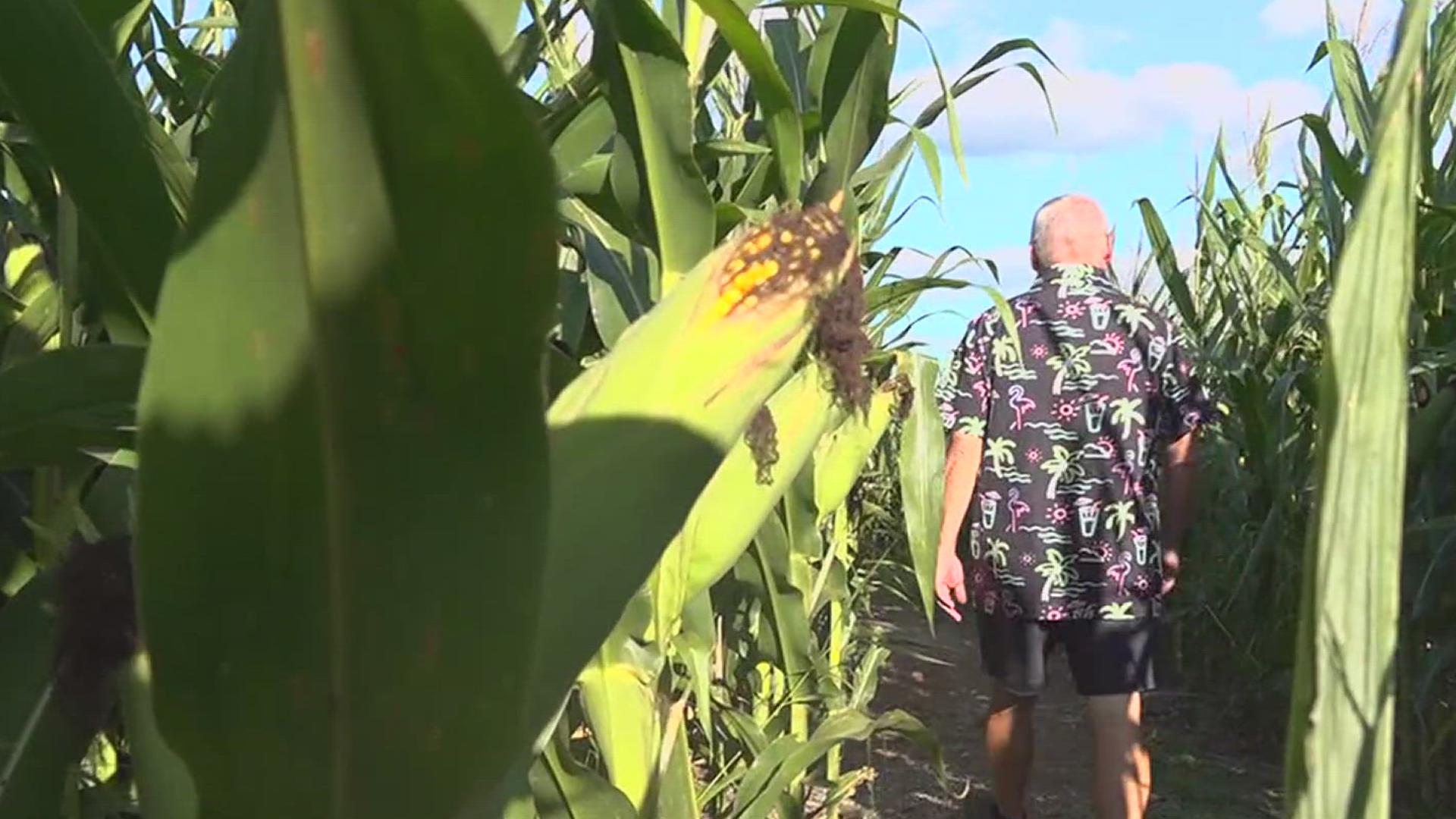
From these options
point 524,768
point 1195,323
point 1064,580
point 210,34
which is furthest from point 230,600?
point 1195,323

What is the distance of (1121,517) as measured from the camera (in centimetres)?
247

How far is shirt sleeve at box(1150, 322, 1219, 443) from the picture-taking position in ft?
8.21

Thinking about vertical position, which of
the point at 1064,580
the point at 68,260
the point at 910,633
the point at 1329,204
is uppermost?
the point at 1329,204

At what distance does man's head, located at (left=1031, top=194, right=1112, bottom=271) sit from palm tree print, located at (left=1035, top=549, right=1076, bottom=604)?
52 centimetres

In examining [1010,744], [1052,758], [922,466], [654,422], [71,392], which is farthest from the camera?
[1052,758]

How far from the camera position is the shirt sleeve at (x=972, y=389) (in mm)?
2570

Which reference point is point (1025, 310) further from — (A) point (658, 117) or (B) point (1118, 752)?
(A) point (658, 117)

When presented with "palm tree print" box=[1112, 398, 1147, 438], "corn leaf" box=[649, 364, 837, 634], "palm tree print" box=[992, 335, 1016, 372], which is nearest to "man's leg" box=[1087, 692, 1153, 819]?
"palm tree print" box=[1112, 398, 1147, 438]

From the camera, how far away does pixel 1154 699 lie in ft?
14.0

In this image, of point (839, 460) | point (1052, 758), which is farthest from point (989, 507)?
point (1052, 758)

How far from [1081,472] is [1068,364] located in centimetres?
19

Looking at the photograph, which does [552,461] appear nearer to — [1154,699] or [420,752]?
[420,752]

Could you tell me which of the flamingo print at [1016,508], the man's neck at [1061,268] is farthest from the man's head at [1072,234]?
the flamingo print at [1016,508]

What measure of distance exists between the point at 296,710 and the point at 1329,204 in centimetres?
285
